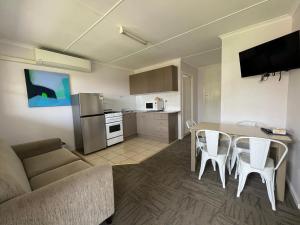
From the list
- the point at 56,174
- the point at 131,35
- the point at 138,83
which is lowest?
the point at 56,174

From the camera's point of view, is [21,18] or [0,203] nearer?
[0,203]

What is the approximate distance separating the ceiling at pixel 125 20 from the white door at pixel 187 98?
155cm

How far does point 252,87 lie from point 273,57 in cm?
59

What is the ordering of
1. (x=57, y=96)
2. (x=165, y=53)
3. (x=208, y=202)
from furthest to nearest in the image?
(x=165, y=53), (x=57, y=96), (x=208, y=202)

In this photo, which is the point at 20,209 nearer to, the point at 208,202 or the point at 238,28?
the point at 208,202

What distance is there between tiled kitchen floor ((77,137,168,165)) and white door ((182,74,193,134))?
4.47ft

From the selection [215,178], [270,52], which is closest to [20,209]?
[215,178]

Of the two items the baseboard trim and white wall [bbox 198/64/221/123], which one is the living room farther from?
white wall [bbox 198/64/221/123]

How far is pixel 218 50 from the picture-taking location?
3396 millimetres

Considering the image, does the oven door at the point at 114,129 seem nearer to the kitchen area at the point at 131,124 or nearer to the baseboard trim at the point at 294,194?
the kitchen area at the point at 131,124

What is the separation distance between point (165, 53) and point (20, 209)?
3.75m

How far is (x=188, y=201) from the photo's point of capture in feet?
5.60

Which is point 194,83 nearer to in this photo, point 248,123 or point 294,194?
Answer: point 248,123

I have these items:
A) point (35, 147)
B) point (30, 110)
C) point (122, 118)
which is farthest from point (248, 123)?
point (30, 110)
